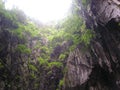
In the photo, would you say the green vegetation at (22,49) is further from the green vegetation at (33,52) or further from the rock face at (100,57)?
the rock face at (100,57)

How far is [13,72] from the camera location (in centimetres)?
1396

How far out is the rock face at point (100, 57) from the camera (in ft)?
34.8

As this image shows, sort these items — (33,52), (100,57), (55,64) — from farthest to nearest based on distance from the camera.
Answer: (33,52)
(55,64)
(100,57)

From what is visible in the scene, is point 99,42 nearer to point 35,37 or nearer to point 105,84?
point 105,84

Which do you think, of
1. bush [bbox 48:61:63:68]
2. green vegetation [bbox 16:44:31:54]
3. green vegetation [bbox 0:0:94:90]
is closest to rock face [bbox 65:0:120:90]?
green vegetation [bbox 0:0:94:90]

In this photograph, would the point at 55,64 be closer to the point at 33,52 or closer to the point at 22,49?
the point at 33,52

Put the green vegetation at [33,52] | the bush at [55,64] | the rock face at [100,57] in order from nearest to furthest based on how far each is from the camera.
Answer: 1. the rock face at [100,57]
2. the green vegetation at [33,52]
3. the bush at [55,64]

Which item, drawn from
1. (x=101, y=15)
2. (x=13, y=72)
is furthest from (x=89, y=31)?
(x=13, y=72)

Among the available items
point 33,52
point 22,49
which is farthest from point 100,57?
point 33,52

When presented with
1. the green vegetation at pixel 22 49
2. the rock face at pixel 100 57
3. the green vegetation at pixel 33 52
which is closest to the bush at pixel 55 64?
the green vegetation at pixel 33 52

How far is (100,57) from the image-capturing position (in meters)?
12.1

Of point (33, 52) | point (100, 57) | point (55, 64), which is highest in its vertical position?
point (33, 52)

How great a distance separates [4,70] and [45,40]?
6196 millimetres

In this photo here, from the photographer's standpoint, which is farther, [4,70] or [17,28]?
[17,28]
